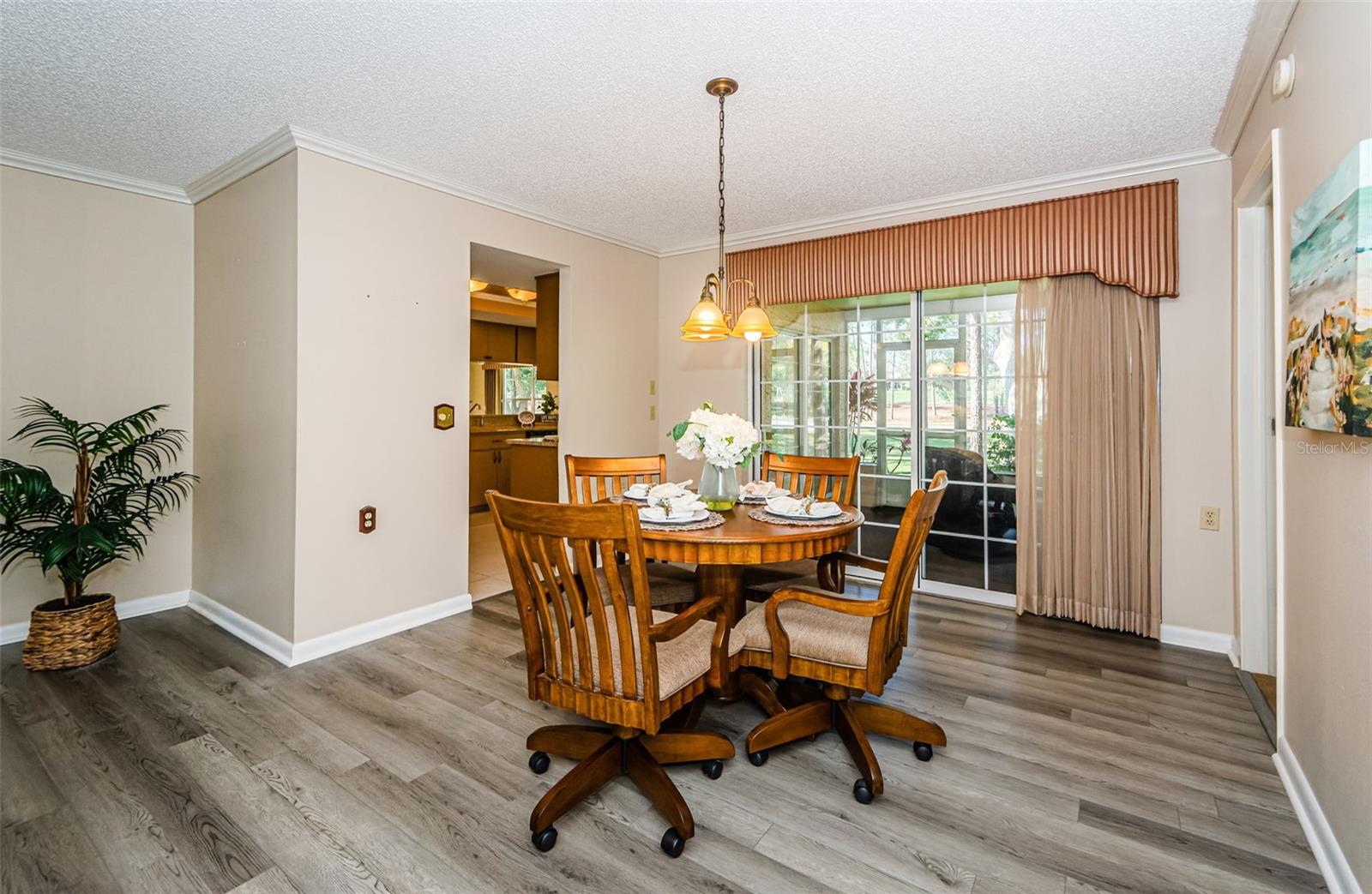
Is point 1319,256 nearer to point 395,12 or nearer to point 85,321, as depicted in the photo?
point 395,12

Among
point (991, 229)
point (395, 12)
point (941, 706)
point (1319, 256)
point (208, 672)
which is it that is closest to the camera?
point (1319, 256)

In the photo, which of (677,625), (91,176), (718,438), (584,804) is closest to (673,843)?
(584,804)

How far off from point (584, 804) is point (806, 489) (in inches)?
76.8

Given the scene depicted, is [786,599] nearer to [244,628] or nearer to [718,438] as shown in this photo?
[718,438]

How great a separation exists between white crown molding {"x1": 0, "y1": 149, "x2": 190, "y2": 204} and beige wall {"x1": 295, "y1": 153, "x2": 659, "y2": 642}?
1426 mm

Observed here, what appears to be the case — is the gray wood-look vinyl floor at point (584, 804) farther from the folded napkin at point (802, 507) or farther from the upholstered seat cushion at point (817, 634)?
the folded napkin at point (802, 507)

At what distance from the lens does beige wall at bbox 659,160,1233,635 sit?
3.12m

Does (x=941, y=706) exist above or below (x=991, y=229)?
below

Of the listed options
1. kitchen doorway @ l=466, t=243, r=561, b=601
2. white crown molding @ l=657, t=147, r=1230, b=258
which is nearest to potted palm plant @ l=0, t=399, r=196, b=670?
kitchen doorway @ l=466, t=243, r=561, b=601

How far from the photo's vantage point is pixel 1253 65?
2.30m

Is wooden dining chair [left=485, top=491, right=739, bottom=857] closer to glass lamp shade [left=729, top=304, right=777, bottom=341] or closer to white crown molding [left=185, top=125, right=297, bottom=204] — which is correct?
glass lamp shade [left=729, top=304, right=777, bottom=341]

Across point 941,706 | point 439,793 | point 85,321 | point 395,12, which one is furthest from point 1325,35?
point 85,321

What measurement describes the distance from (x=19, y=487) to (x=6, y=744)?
4.28 feet

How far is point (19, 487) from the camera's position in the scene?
2.92m
